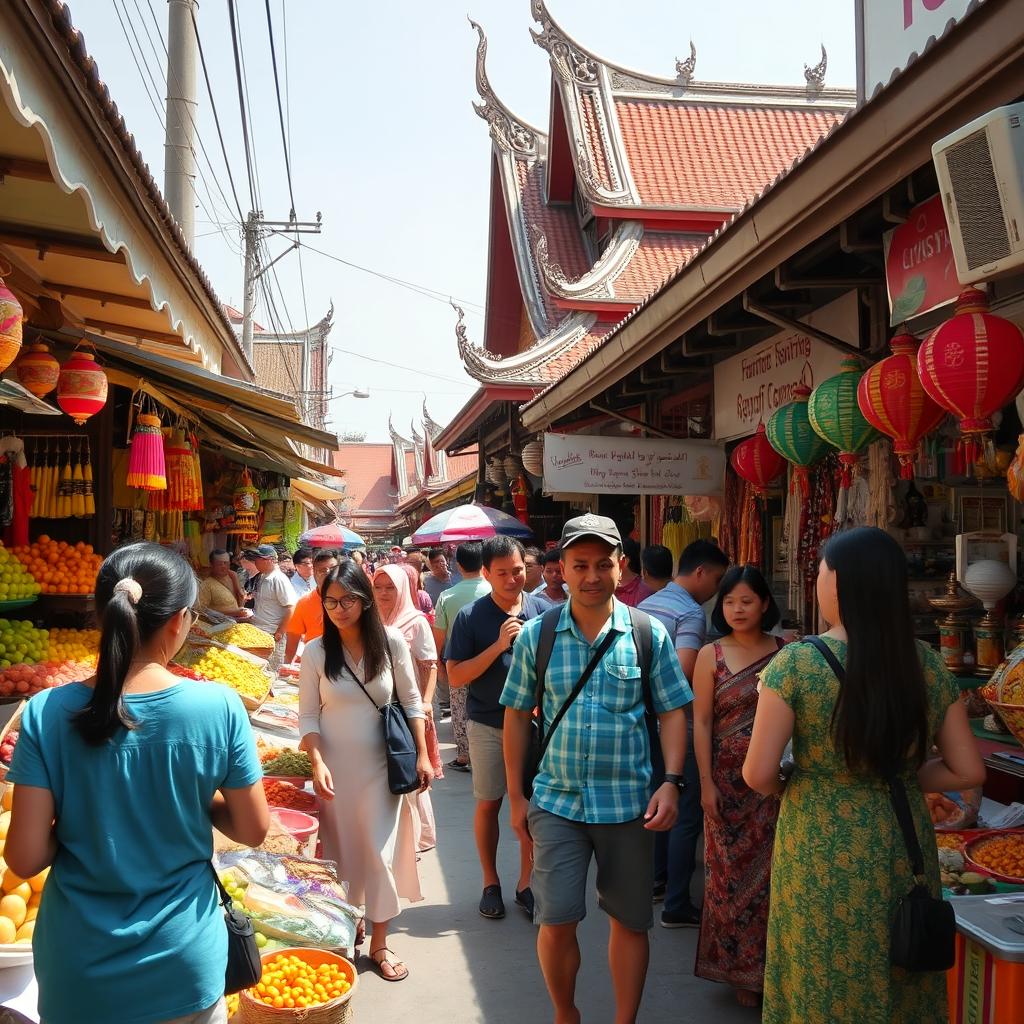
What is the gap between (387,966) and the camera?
3979 mm

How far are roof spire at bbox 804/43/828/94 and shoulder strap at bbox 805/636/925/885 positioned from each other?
591 inches

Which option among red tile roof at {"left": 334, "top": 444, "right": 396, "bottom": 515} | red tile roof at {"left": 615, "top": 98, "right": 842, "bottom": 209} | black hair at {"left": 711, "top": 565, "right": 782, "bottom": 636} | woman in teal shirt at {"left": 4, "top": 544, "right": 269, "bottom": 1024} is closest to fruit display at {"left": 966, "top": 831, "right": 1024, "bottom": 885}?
black hair at {"left": 711, "top": 565, "right": 782, "bottom": 636}

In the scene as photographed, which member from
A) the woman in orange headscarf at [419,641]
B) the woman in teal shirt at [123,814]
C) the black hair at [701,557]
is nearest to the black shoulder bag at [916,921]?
the woman in teal shirt at [123,814]

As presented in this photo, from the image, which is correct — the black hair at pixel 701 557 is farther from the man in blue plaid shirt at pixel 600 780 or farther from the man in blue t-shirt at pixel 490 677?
the man in blue plaid shirt at pixel 600 780

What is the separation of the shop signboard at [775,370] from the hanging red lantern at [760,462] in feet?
0.67

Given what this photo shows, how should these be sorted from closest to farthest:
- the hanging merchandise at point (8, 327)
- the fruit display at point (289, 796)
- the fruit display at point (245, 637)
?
the hanging merchandise at point (8, 327) < the fruit display at point (289, 796) < the fruit display at point (245, 637)

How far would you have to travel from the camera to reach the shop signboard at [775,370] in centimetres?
518

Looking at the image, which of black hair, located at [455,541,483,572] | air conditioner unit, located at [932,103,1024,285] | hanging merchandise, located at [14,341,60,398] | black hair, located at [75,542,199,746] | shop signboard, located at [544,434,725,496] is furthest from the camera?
shop signboard, located at [544,434,725,496]

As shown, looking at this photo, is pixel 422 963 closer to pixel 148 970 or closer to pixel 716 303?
pixel 148 970

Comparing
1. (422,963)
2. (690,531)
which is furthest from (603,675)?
(690,531)

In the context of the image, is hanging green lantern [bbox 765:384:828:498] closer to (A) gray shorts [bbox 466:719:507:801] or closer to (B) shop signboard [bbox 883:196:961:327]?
(B) shop signboard [bbox 883:196:961:327]

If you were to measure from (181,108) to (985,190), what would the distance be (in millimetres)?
8199

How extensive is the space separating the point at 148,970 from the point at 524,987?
2215 mm

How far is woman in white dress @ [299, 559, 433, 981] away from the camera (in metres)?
4.02
